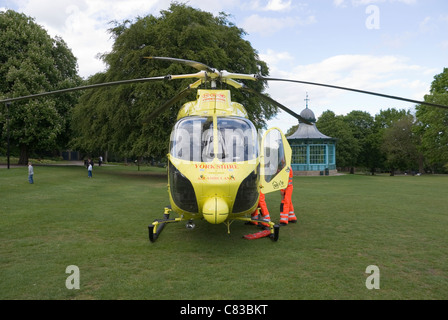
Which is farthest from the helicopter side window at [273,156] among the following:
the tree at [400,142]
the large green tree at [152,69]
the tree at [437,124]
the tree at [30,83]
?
the tree at [400,142]

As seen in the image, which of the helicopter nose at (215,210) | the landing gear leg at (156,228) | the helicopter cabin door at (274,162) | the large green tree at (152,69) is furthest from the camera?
the large green tree at (152,69)

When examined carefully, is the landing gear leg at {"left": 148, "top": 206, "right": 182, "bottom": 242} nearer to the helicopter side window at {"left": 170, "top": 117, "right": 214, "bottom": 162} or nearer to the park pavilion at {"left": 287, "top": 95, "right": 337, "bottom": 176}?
the helicopter side window at {"left": 170, "top": 117, "right": 214, "bottom": 162}

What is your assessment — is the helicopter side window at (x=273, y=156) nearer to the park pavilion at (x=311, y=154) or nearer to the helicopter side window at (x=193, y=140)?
the helicopter side window at (x=193, y=140)

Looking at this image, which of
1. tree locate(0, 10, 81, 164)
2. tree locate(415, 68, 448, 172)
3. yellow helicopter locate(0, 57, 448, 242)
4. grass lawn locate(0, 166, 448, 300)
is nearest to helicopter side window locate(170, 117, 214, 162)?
yellow helicopter locate(0, 57, 448, 242)

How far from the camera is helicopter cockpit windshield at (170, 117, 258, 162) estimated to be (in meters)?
6.46

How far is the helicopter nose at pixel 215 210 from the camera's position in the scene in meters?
5.88

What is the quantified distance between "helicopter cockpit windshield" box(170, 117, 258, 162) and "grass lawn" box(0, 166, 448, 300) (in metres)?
2.02

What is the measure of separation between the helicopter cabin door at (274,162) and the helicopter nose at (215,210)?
7.66 ft

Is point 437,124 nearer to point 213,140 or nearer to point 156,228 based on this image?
point 213,140

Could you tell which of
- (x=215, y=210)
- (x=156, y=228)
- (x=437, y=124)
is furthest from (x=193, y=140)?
(x=437, y=124)

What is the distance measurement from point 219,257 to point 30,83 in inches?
1304

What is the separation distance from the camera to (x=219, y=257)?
20.5 ft

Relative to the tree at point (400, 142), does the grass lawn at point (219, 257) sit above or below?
below

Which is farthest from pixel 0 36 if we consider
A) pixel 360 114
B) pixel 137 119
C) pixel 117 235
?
pixel 360 114
